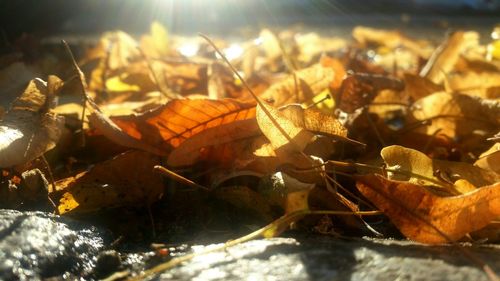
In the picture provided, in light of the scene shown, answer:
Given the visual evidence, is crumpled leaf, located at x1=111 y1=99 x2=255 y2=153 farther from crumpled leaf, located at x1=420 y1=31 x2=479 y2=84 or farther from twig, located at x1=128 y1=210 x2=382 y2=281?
crumpled leaf, located at x1=420 y1=31 x2=479 y2=84

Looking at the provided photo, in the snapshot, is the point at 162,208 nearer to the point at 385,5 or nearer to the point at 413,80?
the point at 413,80

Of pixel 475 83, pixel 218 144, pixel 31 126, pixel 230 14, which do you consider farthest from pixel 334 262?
pixel 230 14

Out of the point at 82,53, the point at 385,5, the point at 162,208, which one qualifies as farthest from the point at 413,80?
the point at 385,5

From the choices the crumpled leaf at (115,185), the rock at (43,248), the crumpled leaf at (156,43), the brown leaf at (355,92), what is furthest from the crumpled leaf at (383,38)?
the rock at (43,248)

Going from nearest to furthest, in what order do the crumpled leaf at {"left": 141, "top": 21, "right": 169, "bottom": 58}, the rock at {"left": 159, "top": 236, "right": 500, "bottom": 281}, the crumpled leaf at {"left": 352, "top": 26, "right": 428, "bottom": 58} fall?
the rock at {"left": 159, "top": 236, "right": 500, "bottom": 281} → the crumpled leaf at {"left": 141, "top": 21, "right": 169, "bottom": 58} → the crumpled leaf at {"left": 352, "top": 26, "right": 428, "bottom": 58}

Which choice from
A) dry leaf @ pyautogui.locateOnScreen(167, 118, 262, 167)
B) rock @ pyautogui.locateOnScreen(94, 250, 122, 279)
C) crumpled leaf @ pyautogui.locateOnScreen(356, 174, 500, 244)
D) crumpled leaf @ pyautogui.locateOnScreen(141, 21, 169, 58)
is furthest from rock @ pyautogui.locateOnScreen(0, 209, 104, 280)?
crumpled leaf @ pyautogui.locateOnScreen(141, 21, 169, 58)

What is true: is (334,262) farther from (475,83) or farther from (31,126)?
(475,83)
